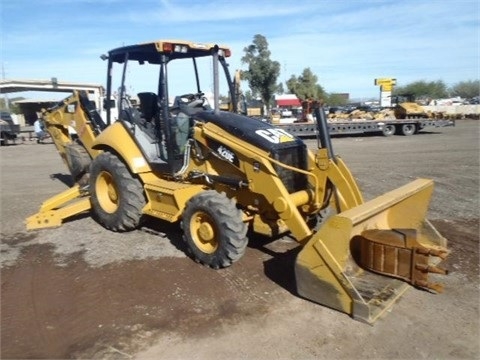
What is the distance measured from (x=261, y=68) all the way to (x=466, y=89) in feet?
234

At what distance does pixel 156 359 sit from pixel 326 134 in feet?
9.36

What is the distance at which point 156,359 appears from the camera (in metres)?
3.43

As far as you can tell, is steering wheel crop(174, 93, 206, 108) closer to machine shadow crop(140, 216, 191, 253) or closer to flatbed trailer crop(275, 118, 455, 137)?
machine shadow crop(140, 216, 191, 253)

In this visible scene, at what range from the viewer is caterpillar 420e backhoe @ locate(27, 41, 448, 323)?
13.6ft

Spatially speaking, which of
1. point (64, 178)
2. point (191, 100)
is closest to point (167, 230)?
point (191, 100)

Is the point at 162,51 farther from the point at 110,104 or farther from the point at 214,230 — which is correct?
the point at 214,230

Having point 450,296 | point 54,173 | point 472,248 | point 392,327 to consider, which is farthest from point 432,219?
point 54,173

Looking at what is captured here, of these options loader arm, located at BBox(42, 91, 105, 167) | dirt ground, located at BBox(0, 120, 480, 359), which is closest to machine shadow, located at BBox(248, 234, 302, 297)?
dirt ground, located at BBox(0, 120, 480, 359)

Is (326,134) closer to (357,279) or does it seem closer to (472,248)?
(357,279)

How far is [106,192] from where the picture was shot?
6781 mm

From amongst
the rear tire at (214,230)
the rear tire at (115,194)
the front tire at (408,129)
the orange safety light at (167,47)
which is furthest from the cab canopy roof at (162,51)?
the front tire at (408,129)

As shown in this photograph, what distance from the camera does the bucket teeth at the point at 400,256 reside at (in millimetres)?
4164

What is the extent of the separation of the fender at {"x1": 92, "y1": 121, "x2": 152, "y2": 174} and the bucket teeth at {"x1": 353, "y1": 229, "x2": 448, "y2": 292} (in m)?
3.24

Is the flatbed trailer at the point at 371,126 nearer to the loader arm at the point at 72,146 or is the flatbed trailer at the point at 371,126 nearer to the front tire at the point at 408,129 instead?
the front tire at the point at 408,129
